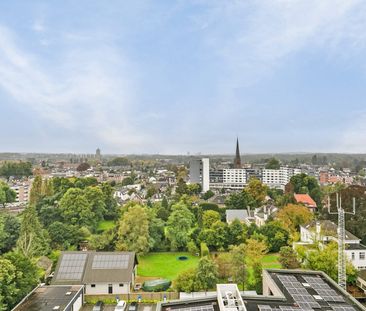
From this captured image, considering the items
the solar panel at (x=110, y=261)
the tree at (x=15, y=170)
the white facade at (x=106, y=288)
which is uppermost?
the tree at (x=15, y=170)

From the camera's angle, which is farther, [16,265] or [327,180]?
[327,180]

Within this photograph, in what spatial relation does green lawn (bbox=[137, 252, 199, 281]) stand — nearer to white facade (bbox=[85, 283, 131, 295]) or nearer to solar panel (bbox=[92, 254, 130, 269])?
solar panel (bbox=[92, 254, 130, 269])

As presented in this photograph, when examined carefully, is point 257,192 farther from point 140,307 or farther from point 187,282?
point 140,307

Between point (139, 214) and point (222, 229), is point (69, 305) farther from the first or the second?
point (222, 229)

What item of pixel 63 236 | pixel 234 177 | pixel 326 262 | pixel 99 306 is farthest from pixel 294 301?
pixel 234 177

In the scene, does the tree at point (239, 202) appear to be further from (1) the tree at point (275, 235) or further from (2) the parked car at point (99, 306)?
(2) the parked car at point (99, 306)

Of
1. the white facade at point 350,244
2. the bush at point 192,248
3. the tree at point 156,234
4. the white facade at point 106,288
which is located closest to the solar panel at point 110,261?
the white facade at point 106,288

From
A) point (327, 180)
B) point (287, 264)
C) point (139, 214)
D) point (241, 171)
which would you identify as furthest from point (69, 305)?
point (327, 180)
